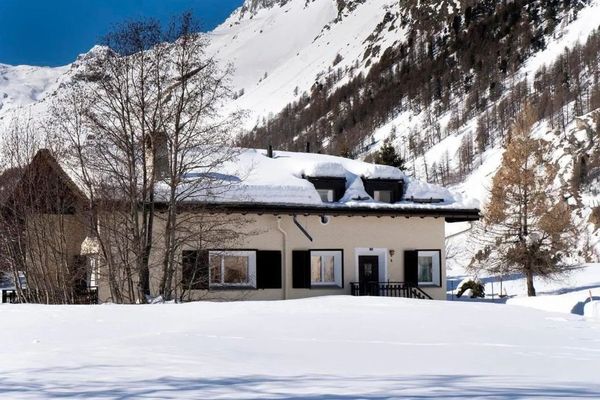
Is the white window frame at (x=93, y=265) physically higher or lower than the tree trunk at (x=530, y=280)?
higher

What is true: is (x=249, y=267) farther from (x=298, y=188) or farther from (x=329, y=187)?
(x=329, y=187)

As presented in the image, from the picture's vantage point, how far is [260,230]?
894 inches

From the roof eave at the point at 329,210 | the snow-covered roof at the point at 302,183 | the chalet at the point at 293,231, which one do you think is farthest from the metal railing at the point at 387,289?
the snow-covered roof at the point at 302,183

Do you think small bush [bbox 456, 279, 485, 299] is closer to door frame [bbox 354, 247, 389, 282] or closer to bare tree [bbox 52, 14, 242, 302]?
door frame [bbox 354, 247, 389, 282]

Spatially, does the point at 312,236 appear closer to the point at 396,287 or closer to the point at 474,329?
the point at 396,287

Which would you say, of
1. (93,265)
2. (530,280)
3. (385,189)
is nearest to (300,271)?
(385,189)

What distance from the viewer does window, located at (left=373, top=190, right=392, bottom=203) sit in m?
25.1

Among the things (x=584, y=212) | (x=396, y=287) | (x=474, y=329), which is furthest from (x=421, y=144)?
(x=474, y=329)

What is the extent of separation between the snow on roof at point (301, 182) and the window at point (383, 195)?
0.48 meters

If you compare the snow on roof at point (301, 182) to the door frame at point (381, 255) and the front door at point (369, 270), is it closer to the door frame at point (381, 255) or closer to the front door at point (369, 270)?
the door frame at point (381, 255)

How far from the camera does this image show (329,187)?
2434cm

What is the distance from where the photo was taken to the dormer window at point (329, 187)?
79.5ft

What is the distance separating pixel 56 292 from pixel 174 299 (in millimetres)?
2969

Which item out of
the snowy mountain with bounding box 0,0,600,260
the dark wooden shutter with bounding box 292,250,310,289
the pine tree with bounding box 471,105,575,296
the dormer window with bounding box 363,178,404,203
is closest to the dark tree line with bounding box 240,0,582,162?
the snowy mountain with bounding box 0,0,600,260
